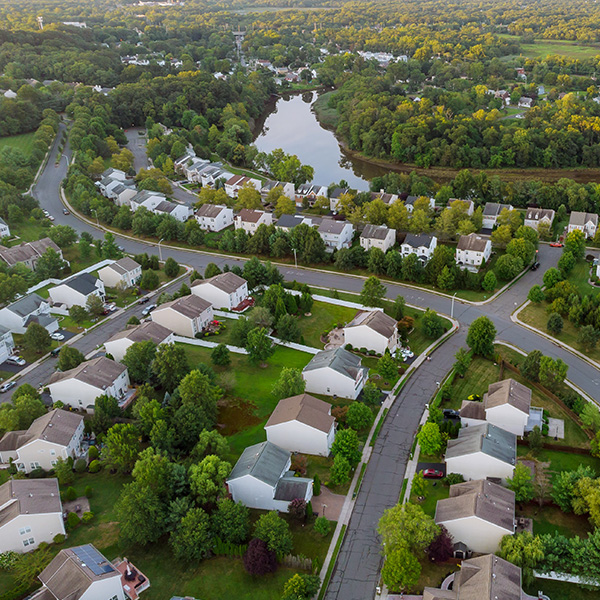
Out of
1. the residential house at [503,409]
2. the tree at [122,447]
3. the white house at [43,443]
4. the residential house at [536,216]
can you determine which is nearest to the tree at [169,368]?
the tree at [122,447]

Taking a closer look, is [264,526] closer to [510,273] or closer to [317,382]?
[317,382]

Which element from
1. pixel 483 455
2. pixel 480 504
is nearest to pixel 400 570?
pixel 480 504

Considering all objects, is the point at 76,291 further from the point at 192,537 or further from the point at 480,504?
the point at 480,504

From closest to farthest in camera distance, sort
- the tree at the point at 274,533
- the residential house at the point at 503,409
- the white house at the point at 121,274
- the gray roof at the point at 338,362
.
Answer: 1. the tree at the point at 274,533
2. the residential house at the point at 503,409
3. the gray roof at the point at 338,362
4. the white house at the point at 121,274

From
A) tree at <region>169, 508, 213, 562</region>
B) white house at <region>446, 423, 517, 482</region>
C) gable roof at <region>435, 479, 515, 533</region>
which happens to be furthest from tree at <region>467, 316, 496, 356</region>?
tree at <region>169, 508, 213, 562</region>

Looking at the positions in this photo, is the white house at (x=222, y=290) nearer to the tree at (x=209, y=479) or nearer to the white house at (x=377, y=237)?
the white house at (x=377, y=237)

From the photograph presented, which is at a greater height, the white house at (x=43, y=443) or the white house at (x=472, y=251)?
the white house at (x=472, y=251)
